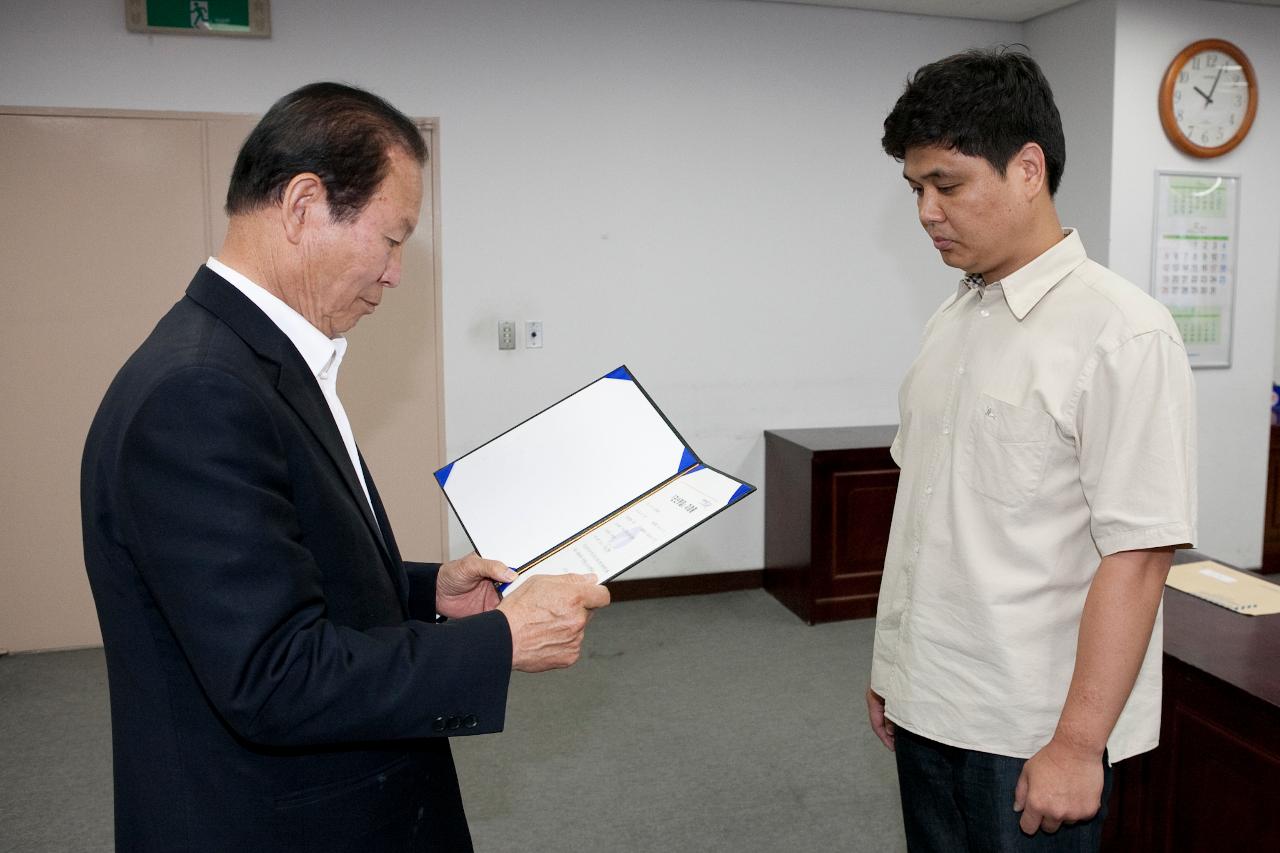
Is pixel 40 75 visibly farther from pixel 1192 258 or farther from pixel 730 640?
pixel 1192 258

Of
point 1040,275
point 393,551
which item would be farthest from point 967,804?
point 393,551

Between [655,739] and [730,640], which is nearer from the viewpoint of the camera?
[655,739]

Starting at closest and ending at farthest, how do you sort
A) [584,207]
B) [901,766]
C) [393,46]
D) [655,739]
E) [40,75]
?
1. [901,766]
2. [655,739]
3. [40,75]
4. [393,46]
5. [584,207]

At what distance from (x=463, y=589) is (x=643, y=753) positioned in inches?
66.7

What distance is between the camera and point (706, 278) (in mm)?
4180

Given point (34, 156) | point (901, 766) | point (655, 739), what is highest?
point (34, 156)

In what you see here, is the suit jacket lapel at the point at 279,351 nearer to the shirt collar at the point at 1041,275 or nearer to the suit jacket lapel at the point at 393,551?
the suit jacket lapel at the point at 393,551

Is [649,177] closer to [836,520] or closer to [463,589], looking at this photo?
[836,520]

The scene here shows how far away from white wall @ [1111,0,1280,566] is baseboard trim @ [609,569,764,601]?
2.17 metres

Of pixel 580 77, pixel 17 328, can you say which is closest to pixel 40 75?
pixel 17 328

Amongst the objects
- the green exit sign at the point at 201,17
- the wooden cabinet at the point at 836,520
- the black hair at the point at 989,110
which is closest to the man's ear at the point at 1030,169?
the black hair at the point at 989,110

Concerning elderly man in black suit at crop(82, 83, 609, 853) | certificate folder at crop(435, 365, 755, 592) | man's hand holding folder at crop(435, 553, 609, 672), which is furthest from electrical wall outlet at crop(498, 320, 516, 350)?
man's hand holding folder at crop(435, 553, 609, 672)

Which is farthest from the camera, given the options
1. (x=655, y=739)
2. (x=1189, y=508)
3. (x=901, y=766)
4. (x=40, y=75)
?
(x=40, y=75)

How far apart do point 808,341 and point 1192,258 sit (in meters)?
1.76
